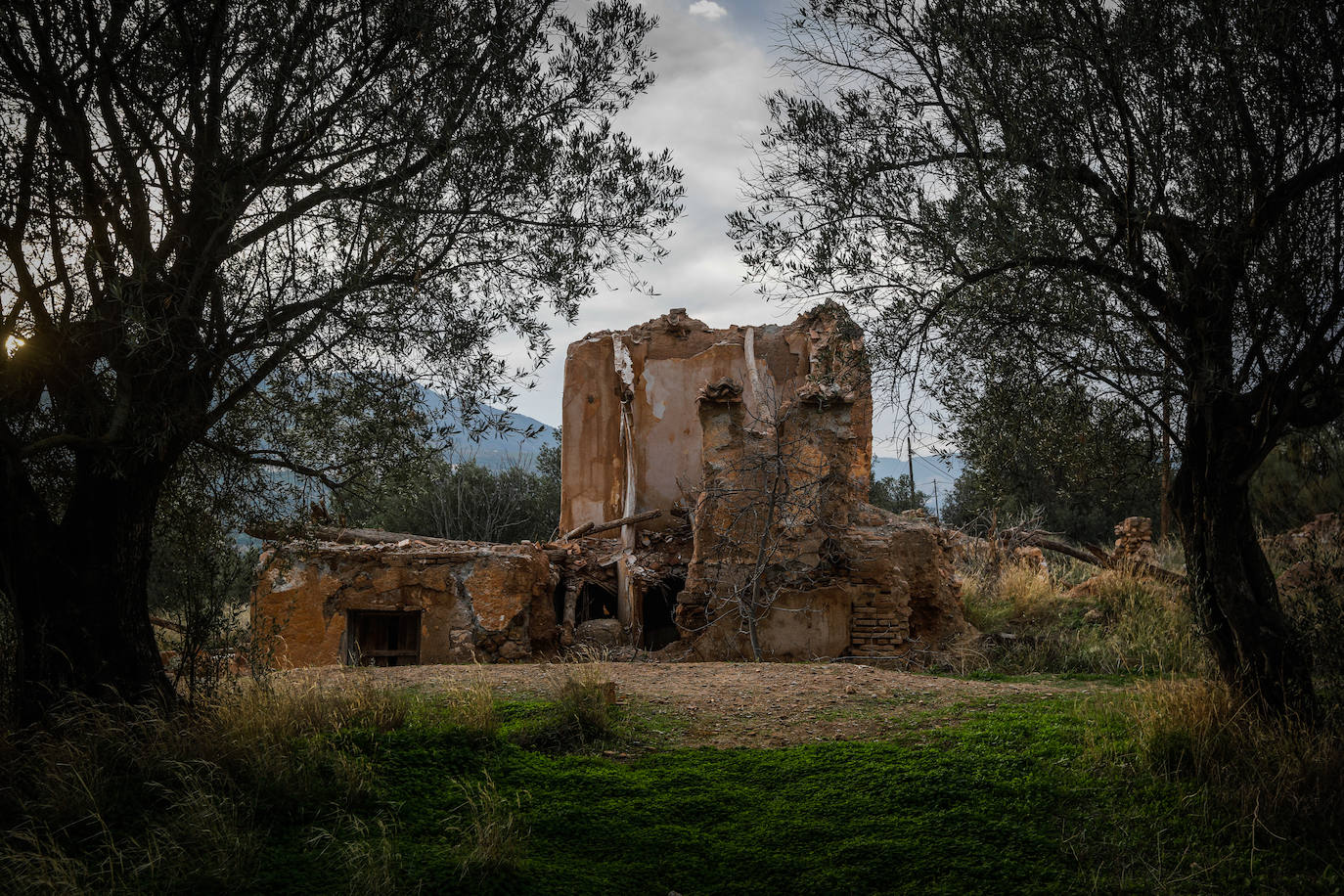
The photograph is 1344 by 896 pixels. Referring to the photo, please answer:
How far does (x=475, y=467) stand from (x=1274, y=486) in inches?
912

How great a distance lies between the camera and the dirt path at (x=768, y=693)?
7184mm

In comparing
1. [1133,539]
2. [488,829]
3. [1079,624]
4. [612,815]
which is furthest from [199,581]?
[1133,539]

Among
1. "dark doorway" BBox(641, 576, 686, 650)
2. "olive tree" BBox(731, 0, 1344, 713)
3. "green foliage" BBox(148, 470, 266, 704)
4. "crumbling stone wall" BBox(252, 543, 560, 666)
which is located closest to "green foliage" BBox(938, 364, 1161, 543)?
"olive tree" BBox(731, 0, 1344, 713)

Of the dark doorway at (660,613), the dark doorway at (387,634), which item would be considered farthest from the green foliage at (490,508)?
the dark doorway at (387,634)

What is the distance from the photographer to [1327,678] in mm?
6488

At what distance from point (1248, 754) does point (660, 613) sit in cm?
1278

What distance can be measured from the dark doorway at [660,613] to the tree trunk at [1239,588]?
10.4 m

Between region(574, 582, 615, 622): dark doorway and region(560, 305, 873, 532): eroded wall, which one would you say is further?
region(560, 305, 873, 532): eroded wall

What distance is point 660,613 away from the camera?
17906 mm

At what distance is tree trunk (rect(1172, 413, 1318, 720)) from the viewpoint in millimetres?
6051

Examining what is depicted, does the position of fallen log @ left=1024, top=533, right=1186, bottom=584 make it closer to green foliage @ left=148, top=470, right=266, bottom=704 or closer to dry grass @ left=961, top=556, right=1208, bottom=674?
dry grass @ left=961, top=556, right=1208, bottom=674

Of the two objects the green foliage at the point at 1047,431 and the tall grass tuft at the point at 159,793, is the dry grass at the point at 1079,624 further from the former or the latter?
Answer: the tall grass tuft at the point at 159,793

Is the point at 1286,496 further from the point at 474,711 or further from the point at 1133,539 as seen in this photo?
the point at 474,711

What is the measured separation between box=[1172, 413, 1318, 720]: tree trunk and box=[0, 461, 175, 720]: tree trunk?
7.03 m
